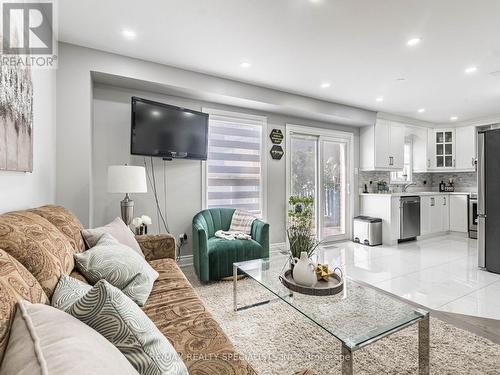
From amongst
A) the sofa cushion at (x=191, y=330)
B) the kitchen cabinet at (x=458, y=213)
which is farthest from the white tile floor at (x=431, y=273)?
the sofa cushion at (x=191, y=330)

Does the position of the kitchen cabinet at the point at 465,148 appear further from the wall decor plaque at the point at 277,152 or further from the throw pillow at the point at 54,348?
the throw pillow at the point at 54,348

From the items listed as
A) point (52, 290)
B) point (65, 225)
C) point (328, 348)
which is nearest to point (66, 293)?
point (52, 290)

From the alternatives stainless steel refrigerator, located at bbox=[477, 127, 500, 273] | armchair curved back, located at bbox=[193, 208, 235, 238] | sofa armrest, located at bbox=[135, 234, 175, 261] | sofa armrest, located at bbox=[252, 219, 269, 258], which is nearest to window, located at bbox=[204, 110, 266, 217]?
armchair curved back, located at bbox=[193, 208, 235, 238]

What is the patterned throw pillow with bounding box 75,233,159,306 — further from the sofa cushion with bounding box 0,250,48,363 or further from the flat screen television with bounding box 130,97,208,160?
the flat screen television with bounding box 130,97,208,160

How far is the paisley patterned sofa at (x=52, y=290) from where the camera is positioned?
766 millimetres

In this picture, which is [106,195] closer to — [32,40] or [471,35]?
[32,40]

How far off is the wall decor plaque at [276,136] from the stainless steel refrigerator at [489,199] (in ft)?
8.77

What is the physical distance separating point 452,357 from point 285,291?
1.15 m

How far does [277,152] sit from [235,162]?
79cm

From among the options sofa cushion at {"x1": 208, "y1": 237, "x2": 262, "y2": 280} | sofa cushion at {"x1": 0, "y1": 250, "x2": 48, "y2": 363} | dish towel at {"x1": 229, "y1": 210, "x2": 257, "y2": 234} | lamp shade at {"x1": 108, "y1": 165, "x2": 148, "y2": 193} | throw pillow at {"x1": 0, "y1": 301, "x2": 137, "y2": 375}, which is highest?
lamp shade at {"x1": 108, "y1": 165, "x2": 148, "y2": 193}

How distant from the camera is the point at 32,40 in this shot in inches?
79.0

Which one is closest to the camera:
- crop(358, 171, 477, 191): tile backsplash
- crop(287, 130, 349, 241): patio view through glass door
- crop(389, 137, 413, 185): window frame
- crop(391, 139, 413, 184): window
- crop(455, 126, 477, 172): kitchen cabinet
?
crop(287, 130, 349, 241): patio view through glass door

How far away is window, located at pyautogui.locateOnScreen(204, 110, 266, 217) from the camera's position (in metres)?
3.86

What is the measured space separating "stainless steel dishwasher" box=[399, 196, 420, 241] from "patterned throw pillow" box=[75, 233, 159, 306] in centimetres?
483
